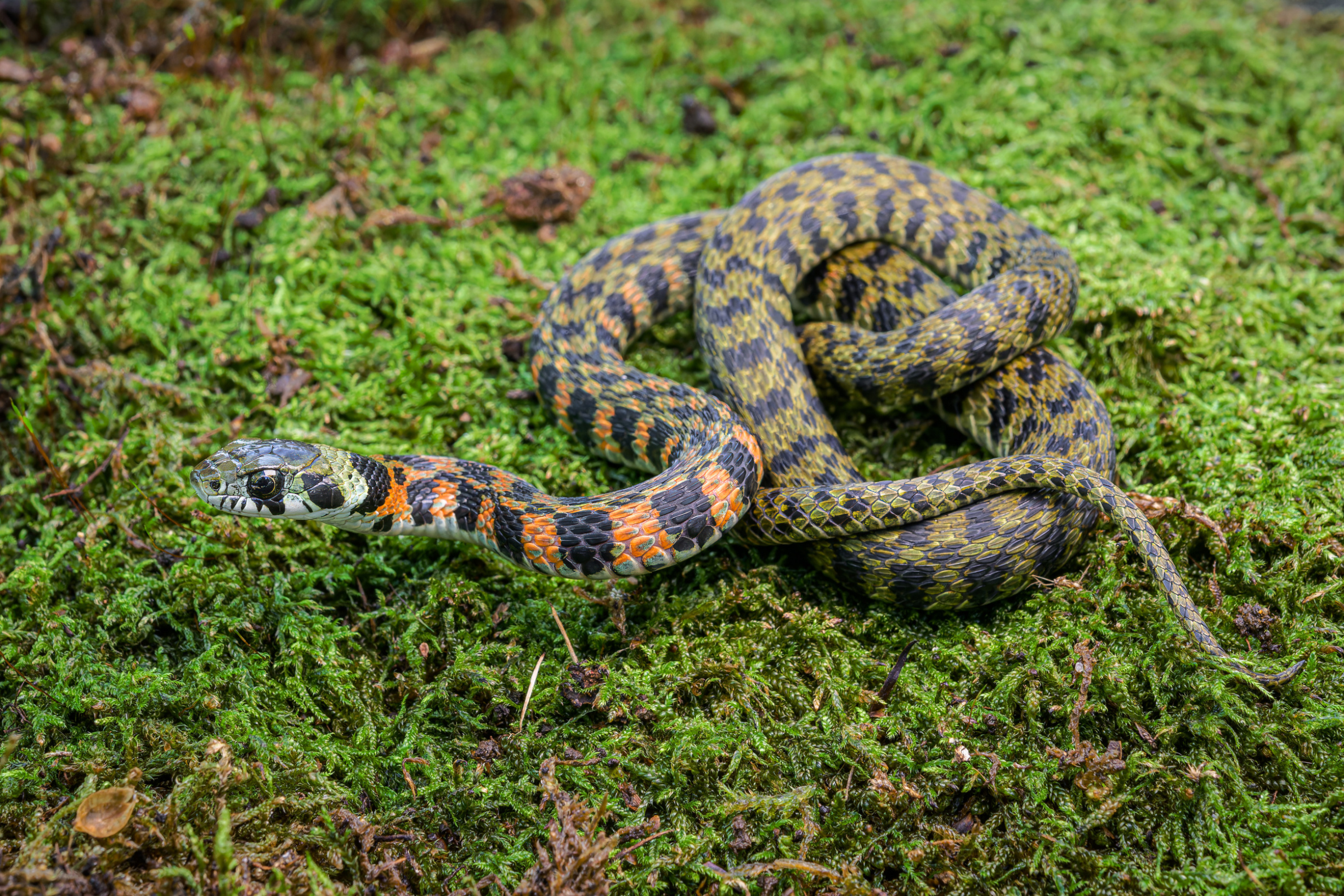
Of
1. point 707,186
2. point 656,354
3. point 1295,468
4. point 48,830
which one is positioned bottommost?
point 48,830

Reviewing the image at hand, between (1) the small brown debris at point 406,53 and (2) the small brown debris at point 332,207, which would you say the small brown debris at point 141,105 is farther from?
(1) the small brown debris at point 406,53

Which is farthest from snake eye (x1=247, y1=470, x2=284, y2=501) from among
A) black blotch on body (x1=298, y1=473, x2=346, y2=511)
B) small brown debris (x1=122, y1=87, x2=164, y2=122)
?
small brown debris (x1=122, y1=87, x2=164, y2=122)

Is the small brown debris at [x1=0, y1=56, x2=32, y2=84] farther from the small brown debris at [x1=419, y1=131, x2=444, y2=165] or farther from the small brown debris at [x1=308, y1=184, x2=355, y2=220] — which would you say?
the small brown debris at [x1=419, y1=131, x2=444, y2=165]

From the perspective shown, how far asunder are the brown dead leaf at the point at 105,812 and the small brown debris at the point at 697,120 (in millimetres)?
6366

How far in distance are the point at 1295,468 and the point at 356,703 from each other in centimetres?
A: 544

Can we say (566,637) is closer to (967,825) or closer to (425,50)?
(967,825)

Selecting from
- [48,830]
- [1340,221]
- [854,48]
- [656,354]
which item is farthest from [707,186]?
[48,830]

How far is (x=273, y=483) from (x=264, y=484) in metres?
0.05

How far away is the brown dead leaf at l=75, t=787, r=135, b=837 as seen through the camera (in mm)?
3521

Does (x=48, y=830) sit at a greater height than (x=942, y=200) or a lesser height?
lesser

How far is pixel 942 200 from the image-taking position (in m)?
5.76

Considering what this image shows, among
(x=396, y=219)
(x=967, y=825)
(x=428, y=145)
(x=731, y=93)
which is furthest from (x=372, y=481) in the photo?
(x=731, y=93)

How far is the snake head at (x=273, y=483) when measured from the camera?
438 cm

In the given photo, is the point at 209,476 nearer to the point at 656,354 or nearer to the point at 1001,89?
the point at 656,354
